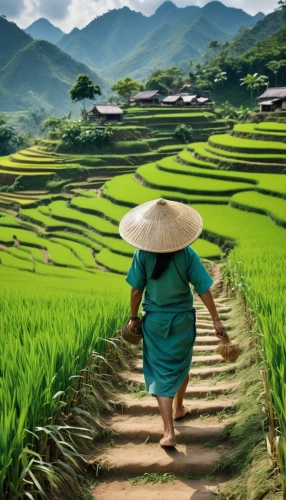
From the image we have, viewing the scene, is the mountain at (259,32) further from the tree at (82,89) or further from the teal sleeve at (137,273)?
the teal sleeve at (137,273)

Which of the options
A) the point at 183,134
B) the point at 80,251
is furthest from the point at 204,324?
the point at 183,134

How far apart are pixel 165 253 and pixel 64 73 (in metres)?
161

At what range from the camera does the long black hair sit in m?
3.21

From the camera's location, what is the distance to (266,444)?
2.80m

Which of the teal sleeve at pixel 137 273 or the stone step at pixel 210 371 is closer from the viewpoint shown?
the teal sleeve at pixel 137 273

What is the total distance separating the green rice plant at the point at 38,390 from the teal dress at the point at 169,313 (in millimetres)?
503

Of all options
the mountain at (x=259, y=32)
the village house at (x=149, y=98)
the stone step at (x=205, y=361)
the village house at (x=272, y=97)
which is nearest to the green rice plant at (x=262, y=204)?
the stone step at (x=205, y=361)

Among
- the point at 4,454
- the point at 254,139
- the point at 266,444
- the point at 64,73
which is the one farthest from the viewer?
the point at 64,73

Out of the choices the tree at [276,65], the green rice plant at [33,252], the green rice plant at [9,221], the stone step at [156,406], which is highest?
the tree at [276,65]

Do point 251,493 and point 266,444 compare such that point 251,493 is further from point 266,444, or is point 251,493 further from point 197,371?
point 197,371

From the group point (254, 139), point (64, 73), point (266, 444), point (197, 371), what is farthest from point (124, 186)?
point (64, 73)

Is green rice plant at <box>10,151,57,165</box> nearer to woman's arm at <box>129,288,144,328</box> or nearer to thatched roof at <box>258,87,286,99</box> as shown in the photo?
thatched roof at <box>258,87,286,99</box>

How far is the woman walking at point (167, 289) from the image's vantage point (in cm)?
320

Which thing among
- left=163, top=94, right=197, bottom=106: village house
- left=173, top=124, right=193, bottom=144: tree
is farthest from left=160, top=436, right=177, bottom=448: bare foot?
left=163, top=94, right=197, bottom=106: village house
